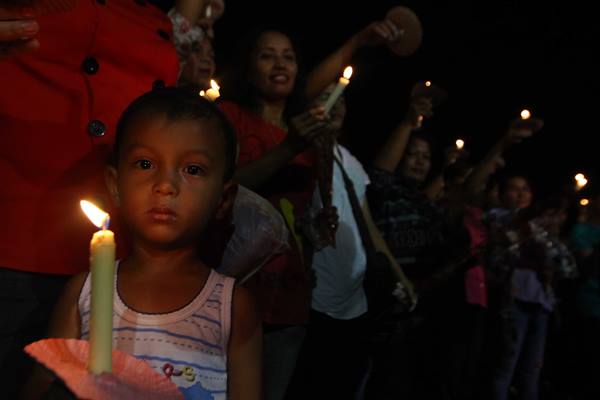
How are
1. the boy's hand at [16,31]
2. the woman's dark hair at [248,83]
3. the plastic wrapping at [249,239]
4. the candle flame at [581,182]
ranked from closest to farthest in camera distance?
the boy's hand at [16,31] → the plastic wrapping at [249,239] → the woman's dark hair at [248,83] → the candle flame at [581,182]

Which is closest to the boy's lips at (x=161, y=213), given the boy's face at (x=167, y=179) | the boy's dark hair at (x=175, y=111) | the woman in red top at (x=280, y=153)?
the boy's face at (x=167, y=179)

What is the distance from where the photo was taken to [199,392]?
1363 mm

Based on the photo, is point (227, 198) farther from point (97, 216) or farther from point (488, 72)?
point (488, 72)

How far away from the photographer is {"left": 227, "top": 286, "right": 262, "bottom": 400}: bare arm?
1.43 m

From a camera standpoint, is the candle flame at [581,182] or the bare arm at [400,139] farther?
the bare arm at [400,139]

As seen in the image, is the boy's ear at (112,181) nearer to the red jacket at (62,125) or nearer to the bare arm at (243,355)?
the red jacket at (62,125)

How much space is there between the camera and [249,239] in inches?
68.0

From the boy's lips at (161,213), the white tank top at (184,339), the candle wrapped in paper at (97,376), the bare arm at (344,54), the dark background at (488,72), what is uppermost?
the dark background at (488,72)

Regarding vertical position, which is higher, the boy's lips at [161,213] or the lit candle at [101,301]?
the boy's lips at [161,213]

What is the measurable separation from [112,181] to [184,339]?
1.43ft

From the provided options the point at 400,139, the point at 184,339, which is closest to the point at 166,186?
the point at 184,339

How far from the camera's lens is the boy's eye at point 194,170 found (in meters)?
1.43

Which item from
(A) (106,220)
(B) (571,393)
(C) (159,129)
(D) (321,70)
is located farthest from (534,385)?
(A) (106,220)

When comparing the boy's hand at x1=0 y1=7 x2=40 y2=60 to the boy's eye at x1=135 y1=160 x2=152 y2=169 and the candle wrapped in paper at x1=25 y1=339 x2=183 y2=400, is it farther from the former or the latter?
the candle wrapped in paper at x1=25 y1=339 x2=183 y2=400
